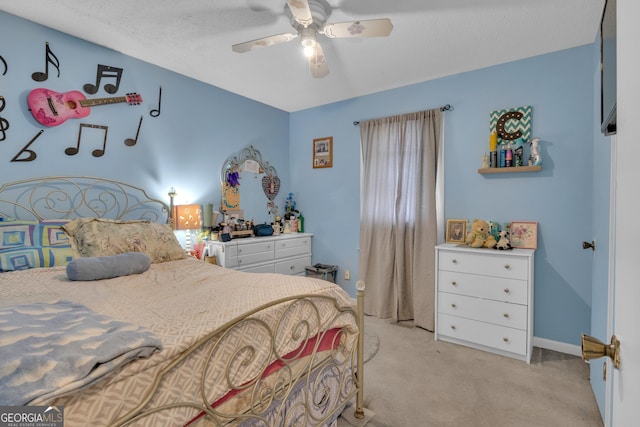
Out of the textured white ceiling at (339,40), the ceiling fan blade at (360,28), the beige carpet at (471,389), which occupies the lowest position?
the beige carpet at (471,389)

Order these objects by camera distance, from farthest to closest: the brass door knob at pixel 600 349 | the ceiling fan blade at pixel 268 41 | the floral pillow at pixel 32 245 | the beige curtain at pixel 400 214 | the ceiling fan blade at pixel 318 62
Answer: the beige curtain at pixel 400 214
the ceiling fan blade at pixel 318 62
the ceiling fan blade at pixel 268 41
the floral pillow at pixel 32 245
the brass door knob at pixel 600 349

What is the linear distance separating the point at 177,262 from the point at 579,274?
3242 millimetres

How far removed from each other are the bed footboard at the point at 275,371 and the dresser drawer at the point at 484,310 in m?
1.37

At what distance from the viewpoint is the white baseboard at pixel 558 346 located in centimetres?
258

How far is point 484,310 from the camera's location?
2621 millimetres

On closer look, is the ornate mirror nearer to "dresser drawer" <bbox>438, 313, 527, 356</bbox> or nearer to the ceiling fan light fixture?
the ceiling fan light fixture

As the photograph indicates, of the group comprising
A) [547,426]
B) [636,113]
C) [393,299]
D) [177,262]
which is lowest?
[547,426]

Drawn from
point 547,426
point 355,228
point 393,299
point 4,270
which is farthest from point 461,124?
point 4,270

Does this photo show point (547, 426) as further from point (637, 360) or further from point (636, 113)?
point (636, 113)

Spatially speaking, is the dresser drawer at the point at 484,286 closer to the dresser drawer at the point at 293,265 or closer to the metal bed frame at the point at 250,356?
the metal bed frame at the point at 250,356

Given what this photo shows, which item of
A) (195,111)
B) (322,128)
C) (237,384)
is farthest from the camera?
(322,128)

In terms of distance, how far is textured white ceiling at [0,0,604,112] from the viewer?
2.09 metres

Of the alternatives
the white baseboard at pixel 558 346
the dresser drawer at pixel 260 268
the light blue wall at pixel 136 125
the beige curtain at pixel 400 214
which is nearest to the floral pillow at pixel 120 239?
the light blue wall at pixel 136 125

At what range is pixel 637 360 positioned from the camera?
1.69 feet
